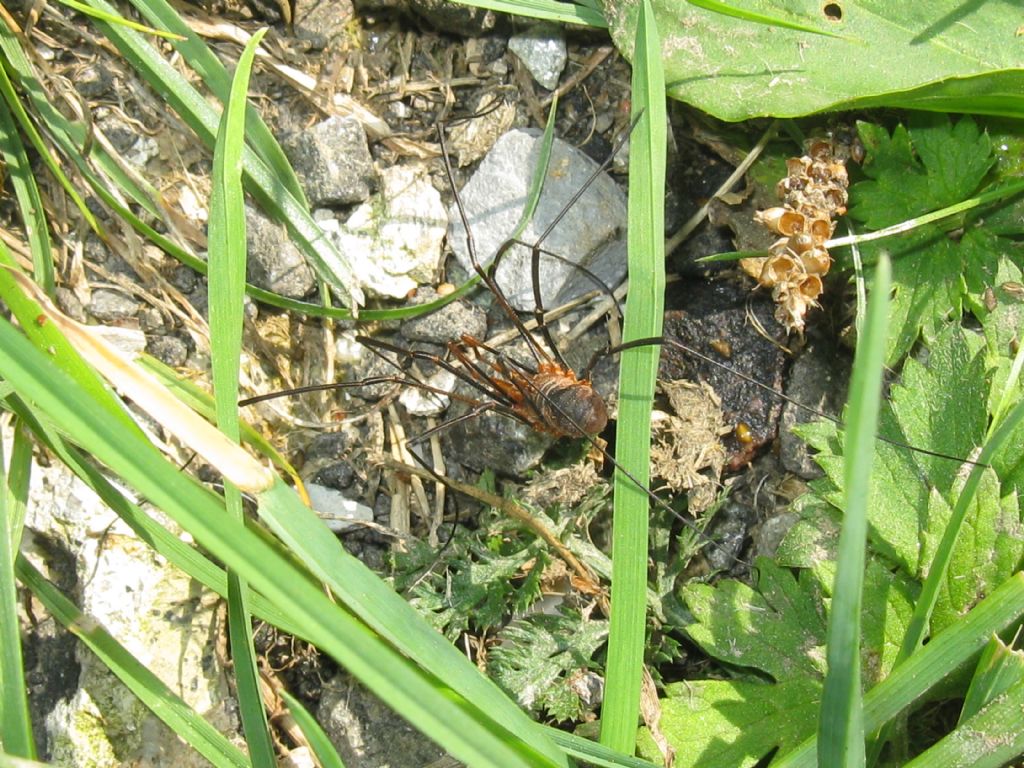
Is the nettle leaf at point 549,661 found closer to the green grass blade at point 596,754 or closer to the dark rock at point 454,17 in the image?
the green grass blade at point 596,754

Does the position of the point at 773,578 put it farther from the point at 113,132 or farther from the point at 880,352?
the point at 113,132

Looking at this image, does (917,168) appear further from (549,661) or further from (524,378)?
(549,661)

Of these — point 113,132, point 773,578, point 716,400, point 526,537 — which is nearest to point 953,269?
point 716,400

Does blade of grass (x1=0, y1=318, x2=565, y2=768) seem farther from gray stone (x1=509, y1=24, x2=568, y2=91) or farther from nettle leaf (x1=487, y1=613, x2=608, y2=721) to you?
gray stone (x1=509, y1=24, x2=568, y2=91)

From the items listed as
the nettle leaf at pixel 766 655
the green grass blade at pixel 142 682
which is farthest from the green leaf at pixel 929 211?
the green grass blade at pixel 142 682

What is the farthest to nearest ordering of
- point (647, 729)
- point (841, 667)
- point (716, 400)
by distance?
1. point (716, 400)
2. point (647, 729)
3. point (841, 667)
